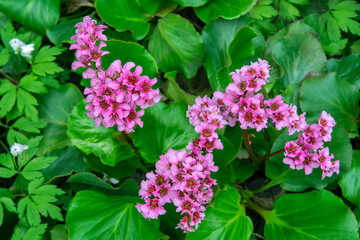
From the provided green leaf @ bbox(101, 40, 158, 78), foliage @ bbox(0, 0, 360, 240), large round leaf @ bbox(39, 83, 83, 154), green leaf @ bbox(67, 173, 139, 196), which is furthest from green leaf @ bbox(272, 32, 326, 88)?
large round leaf @ bbox(39, 83, 83, 154)

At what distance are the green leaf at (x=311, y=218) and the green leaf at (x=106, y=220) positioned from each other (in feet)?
1.81

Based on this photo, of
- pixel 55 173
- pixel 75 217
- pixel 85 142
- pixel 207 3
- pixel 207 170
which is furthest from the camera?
pixel 207 3

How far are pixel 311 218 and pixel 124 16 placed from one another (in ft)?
4.51

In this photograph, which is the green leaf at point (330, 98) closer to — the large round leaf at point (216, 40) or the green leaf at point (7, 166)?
the large round leaf at point (216, 40)

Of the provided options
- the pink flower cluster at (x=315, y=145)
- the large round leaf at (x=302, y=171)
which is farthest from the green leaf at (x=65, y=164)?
the pink flower cluster at (x=315, y=145)

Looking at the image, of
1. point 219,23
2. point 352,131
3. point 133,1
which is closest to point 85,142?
point 133,1

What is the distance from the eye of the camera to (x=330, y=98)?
5.53 feet

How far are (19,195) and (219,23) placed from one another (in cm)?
138

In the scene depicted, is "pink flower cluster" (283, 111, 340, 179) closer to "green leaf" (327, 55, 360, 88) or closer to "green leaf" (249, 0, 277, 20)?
"green leaf" (327, 55, 360, 88)

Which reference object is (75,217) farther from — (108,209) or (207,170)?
(207,170)

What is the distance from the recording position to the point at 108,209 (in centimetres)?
149

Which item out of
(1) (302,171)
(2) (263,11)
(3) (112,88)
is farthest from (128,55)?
(1) (302,171)

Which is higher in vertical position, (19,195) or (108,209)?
(108,209)

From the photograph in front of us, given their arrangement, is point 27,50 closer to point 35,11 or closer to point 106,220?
point 35,11
